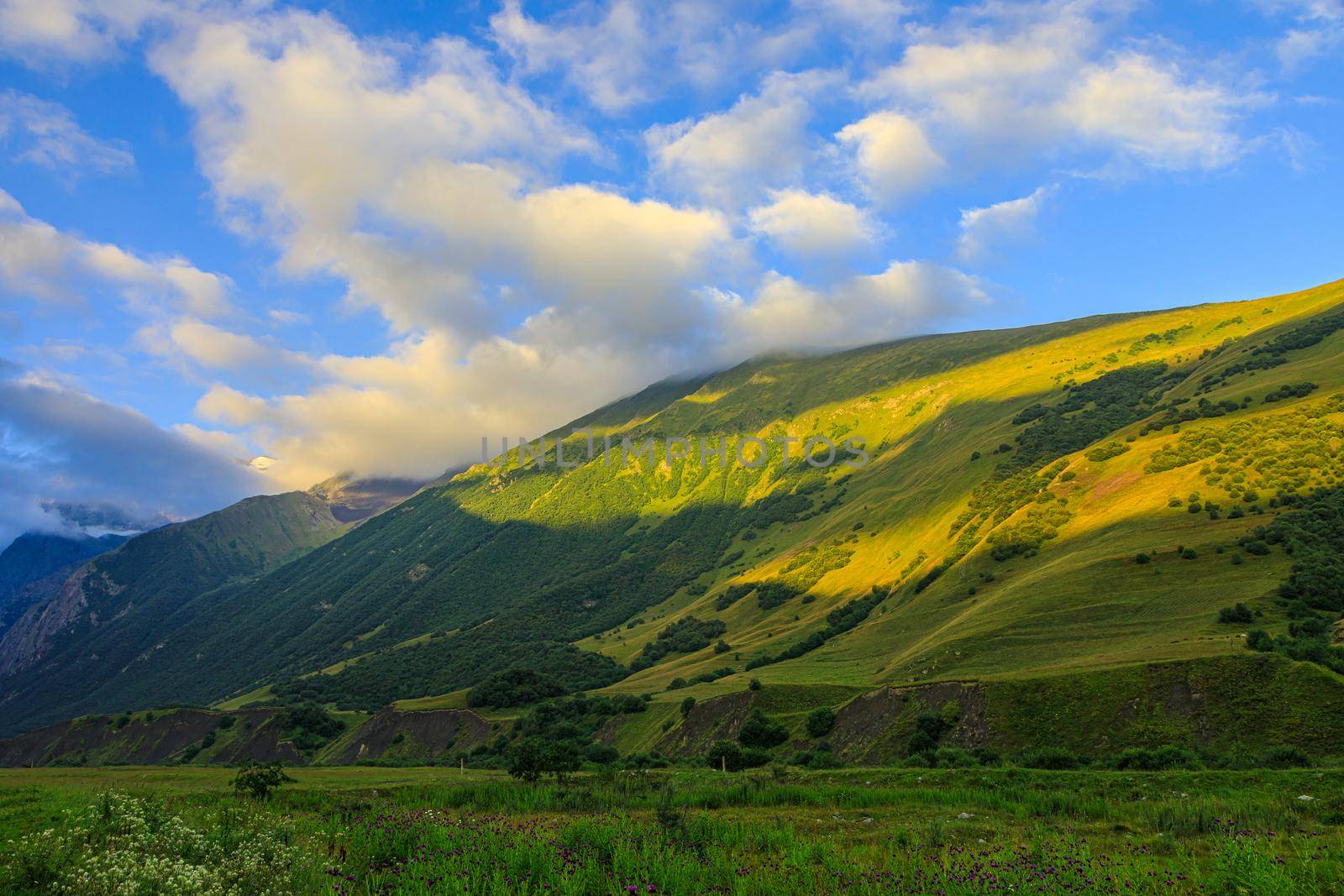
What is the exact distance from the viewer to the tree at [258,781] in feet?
78.9

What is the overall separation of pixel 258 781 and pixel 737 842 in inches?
839

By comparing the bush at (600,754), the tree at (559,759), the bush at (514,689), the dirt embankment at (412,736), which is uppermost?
the tree at (559,759)

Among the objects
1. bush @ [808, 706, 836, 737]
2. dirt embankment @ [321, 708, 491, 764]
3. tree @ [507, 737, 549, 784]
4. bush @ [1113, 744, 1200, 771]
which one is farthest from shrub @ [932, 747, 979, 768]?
dirt embankment @ [321, 708, 491, 764]

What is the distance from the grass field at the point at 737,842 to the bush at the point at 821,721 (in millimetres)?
29724

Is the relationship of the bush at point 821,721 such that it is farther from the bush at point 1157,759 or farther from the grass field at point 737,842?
the grass field at point 737,842

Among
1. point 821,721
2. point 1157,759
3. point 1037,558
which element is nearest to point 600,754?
point 821,721

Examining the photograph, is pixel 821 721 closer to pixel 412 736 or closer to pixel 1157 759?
pixel 1157 759

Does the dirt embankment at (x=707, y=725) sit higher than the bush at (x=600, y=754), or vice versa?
the bush at (x=600, y=754)

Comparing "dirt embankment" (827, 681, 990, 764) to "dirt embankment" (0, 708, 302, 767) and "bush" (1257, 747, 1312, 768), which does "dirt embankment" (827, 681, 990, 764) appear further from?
"dirt embankment" (0, 708, 302, 767)

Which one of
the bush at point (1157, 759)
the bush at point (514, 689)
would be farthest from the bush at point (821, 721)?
the bush at point (514, 689)

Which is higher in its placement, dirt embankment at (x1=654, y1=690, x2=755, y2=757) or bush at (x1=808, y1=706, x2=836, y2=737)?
bush at (x1=808, y1=706, x2=836, y2=737)

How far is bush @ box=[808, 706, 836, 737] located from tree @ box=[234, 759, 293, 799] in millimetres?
35324

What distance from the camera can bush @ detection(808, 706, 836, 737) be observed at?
49.6 meters

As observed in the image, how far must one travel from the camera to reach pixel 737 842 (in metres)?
12.4
